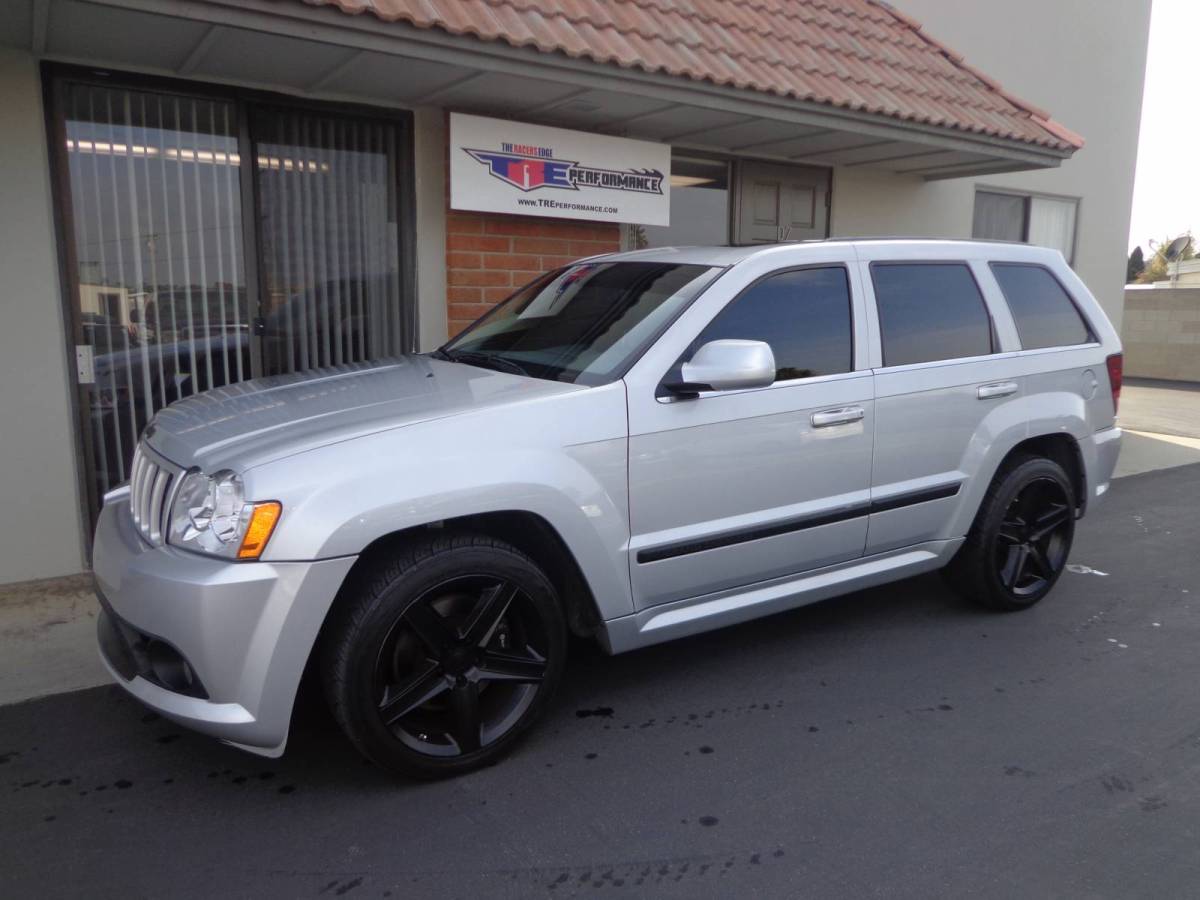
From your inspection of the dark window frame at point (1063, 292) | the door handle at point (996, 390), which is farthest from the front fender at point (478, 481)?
the dark window frame at point (1063, 292)

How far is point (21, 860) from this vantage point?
109 inches

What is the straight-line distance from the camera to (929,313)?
4.43 m

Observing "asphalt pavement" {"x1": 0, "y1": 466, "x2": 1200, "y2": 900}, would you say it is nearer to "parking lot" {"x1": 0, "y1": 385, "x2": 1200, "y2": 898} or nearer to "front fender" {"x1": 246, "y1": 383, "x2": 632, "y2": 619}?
"parking lot" {"x1": 0, "y1": 385, "x2": 1200, "y2": 898}

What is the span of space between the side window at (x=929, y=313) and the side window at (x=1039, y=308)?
0.26 metres

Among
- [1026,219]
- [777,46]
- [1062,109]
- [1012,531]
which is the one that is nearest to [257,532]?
[1012,531]

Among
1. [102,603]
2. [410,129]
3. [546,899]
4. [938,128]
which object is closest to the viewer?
[546,899]

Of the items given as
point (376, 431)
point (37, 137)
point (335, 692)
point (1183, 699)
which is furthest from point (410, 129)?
point (1183, 699)

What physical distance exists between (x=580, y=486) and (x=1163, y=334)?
64.2 ft

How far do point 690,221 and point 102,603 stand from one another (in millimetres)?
5891

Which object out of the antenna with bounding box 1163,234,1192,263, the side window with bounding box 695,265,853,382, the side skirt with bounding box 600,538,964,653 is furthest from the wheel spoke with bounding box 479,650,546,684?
the antenna with bounding box 1163,234,1192,263

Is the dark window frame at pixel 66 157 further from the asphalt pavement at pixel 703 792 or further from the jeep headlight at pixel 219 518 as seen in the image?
the jeep headlight at pixel 219 518

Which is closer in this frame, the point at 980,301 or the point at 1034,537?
the point at 980,301

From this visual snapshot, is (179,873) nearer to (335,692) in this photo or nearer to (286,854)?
(286,854)

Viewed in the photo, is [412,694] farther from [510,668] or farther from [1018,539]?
[1018,539]
